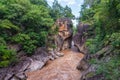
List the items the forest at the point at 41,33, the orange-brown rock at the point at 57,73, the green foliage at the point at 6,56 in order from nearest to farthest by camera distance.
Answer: the forest at the point at 41,33 < the orange-brown rock at the point at 57,73 < the green foliage at the point at 6,56

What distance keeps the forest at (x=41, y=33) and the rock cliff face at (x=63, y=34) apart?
1530mm

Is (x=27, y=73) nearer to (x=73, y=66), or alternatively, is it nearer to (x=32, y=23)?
(x=73, y=66)

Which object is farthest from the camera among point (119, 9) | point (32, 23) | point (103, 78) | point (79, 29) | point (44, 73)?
point (79, 29)

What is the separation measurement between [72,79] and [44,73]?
8.40ft

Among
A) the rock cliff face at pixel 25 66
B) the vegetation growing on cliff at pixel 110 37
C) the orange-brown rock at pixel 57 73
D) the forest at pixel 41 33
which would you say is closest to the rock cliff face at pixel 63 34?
the forest at pixel 41 33

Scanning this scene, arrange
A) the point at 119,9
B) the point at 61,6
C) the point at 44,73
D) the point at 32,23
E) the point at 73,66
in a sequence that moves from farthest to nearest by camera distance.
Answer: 1. the point at 61,6
2. the point at 32,23
3. the point at 73,66
4. the point at 44,73
5. the point at 119,9

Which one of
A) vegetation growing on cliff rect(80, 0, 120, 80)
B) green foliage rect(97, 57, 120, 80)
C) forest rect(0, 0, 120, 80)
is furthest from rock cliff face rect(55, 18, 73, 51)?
green foliage rect(97, 57, 120, 80)

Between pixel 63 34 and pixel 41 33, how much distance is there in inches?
288

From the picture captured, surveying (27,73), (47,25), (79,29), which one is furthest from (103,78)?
(79,29)

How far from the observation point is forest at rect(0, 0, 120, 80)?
10.7m

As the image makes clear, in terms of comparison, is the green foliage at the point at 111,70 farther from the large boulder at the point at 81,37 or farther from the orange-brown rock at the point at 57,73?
the large boulder at the point at 81,37

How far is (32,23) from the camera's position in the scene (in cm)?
2019

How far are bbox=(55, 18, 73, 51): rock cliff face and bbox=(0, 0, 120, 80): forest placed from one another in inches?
60.3

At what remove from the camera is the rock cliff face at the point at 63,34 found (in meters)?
25.7
